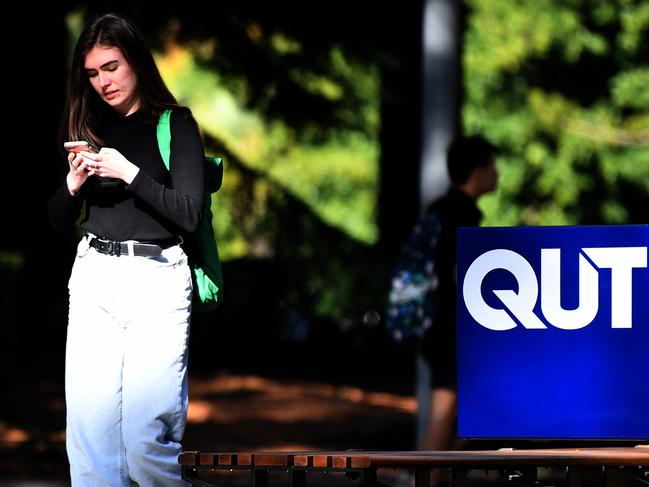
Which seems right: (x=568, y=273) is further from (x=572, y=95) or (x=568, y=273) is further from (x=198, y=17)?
(x=572, y=95)

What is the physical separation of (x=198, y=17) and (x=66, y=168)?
19.3ft

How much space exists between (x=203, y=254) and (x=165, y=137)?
1.39 feet

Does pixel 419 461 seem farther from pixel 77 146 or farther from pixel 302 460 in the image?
pixel 77 146

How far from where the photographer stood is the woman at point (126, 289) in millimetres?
4586

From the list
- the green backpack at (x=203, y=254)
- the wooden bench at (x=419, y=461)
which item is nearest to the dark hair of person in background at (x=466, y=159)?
the green backpack at (x=203, y=254)

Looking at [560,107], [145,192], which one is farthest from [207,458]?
[560,107]

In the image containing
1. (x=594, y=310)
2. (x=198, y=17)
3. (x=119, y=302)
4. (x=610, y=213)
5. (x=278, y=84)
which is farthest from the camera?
(x=610, y=213)

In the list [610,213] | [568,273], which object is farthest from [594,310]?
[610,213]

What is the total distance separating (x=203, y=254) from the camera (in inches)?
191

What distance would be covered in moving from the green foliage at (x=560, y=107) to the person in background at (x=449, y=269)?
11687 mm

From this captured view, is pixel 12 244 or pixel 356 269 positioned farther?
pixel 12 244

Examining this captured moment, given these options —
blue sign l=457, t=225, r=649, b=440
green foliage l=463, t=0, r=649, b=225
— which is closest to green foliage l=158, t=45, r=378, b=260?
green foliage l=463, t=0, r=649, b=225

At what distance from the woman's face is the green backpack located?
0.16m

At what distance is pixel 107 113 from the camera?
489 centimetres
